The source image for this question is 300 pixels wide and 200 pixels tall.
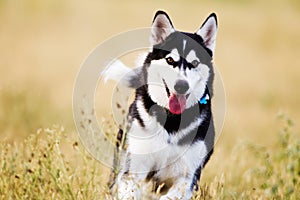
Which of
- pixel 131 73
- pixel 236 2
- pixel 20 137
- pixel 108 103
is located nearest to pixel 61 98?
pixel 108 103

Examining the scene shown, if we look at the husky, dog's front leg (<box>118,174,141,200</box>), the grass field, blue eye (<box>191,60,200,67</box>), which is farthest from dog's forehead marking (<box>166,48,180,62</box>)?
dog's front leg (<box>118,174,141,200</box>)

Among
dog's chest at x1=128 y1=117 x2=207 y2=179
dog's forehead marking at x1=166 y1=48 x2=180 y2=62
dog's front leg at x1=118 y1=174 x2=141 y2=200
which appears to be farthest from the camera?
dog's forehead marking at x1=166 y1=48 x2=180 y2=62

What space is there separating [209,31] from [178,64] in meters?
0.45

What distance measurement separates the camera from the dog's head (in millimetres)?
4820

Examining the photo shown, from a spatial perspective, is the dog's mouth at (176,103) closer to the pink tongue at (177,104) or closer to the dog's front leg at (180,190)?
the pink tongue at (177,104)

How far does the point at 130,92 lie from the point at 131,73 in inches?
6.2

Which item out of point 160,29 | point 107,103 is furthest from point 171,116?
point 107,103

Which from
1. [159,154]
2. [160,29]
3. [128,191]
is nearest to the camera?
[128,191]

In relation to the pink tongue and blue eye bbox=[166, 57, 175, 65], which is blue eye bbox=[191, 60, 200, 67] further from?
the pink tongue

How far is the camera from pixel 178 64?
484cm

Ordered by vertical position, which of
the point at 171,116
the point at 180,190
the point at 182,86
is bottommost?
the point at 180,190

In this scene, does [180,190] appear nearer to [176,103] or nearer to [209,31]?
[176,103]

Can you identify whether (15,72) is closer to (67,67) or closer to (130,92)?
(67,67)

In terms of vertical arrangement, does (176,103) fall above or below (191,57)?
below
